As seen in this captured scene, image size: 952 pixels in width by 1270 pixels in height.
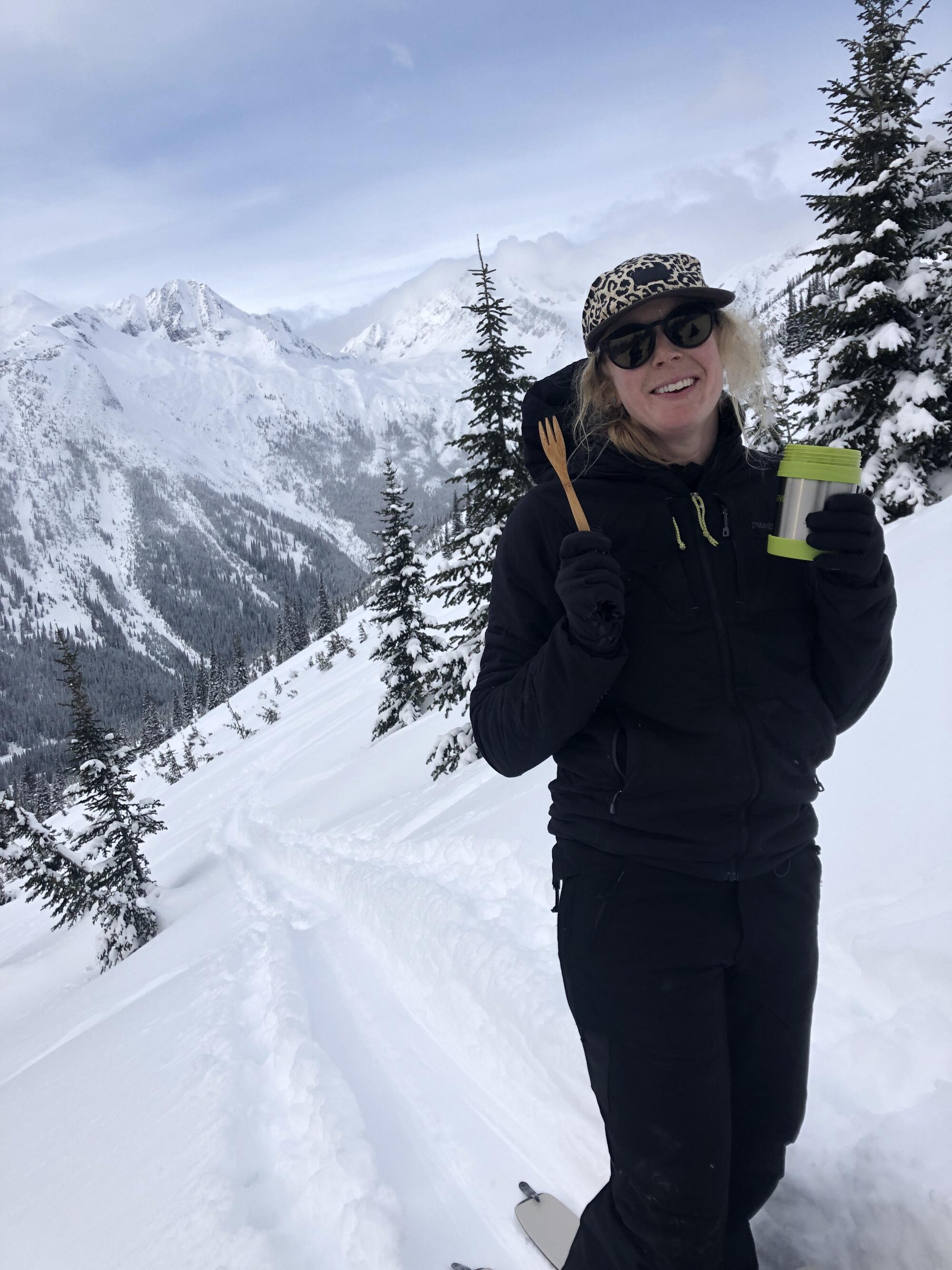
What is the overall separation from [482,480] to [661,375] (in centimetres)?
1132

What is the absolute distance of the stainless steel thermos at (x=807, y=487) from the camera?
185 centimetres

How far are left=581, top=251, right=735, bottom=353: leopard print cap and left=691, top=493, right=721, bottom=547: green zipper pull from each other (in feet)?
1.73

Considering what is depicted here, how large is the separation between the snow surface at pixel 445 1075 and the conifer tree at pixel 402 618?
15.6 m

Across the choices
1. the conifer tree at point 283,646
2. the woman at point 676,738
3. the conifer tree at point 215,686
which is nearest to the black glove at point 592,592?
the woman at point 676,738

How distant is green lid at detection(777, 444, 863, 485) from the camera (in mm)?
1852

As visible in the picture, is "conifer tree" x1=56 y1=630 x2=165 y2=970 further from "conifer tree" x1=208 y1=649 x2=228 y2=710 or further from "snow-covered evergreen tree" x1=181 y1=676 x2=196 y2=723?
"snow-covered evergreen tree" x1=181 y1=676 x2=196 y2=723

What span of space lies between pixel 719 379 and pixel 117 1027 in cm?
770

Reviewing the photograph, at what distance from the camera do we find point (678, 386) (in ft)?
6.31

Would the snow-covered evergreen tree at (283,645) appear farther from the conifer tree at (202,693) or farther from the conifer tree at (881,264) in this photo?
the conifer tree at (881,264)

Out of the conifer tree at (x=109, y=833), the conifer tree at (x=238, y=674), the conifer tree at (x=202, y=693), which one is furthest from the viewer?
the conifer tree at (x=238, y=674)

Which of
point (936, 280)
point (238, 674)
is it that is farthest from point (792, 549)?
point (238, 674)

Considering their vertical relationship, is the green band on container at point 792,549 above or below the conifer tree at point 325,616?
above

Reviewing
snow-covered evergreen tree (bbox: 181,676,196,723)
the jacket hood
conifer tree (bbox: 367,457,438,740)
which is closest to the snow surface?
the jacket hood

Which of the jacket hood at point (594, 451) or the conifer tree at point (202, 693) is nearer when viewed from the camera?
the jacket hood at point (594, 451)
